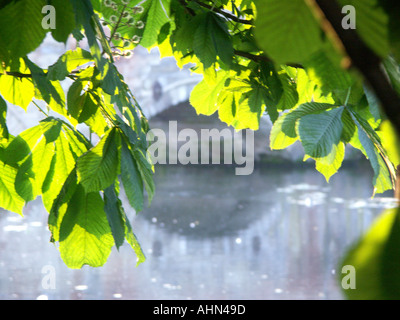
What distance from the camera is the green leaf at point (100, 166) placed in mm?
696

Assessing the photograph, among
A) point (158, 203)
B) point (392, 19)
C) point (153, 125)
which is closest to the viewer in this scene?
point (392, 19)

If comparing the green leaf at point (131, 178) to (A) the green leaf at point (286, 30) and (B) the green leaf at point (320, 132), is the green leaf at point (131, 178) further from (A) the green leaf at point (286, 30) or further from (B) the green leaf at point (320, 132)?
(A) the green leaf at point (286, 30)

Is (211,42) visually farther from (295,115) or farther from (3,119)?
(3,119)

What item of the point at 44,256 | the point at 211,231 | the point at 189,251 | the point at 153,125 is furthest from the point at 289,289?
the point at 153,125

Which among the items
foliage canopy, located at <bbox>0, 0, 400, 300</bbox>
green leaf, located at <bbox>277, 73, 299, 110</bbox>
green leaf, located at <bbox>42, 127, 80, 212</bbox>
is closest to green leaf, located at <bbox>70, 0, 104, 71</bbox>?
foliage canopy, located at <bbox>0, 0, 400, 300</bbox>

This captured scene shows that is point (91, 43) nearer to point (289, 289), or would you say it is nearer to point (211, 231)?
point (289, 289)

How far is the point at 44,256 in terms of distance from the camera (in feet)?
17.1

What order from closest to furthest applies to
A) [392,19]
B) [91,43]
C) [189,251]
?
[392,19] < [91,43] < [189,251]

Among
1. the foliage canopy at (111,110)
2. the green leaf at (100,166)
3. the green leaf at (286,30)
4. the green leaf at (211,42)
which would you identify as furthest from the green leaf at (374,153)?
the green leaf at (286,30)

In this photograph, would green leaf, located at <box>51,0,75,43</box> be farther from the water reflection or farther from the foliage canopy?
the water reflection

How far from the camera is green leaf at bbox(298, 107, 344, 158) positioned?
0.73 meters

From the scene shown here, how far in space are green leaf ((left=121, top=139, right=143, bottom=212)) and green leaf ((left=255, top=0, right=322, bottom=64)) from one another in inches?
21.0

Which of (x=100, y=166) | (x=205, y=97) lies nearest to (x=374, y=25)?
(x=100, y=166)

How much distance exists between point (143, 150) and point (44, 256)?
473 cm
